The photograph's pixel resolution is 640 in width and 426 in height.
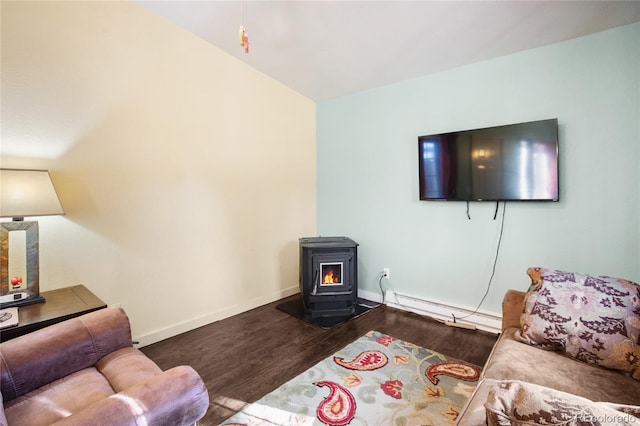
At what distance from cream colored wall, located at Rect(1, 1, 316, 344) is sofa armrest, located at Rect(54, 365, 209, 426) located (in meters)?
1.57

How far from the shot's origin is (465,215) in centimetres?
290

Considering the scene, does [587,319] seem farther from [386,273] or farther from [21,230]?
[21,230]

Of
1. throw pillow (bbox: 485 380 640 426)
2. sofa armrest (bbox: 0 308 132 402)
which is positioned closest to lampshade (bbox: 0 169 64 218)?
sofa armrest (bbox: 0 308 132 402)

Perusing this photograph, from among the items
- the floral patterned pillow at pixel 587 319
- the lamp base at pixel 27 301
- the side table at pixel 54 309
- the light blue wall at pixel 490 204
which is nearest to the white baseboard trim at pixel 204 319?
the side table at pixel 54 309

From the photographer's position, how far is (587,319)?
1419 millimetres

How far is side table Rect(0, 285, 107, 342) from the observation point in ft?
4.70

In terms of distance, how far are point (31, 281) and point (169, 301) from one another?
1.00 metres

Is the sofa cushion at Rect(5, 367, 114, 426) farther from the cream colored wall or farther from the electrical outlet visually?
the electrical outlet

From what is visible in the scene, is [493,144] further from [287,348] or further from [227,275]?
[227,275]

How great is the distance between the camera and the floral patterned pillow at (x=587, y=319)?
133 cm

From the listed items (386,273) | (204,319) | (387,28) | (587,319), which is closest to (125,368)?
(204,319)

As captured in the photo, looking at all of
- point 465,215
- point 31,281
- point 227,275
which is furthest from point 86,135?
point 465,215

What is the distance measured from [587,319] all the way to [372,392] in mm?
1249

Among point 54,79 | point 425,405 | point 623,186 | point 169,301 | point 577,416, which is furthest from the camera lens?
point 169,301
